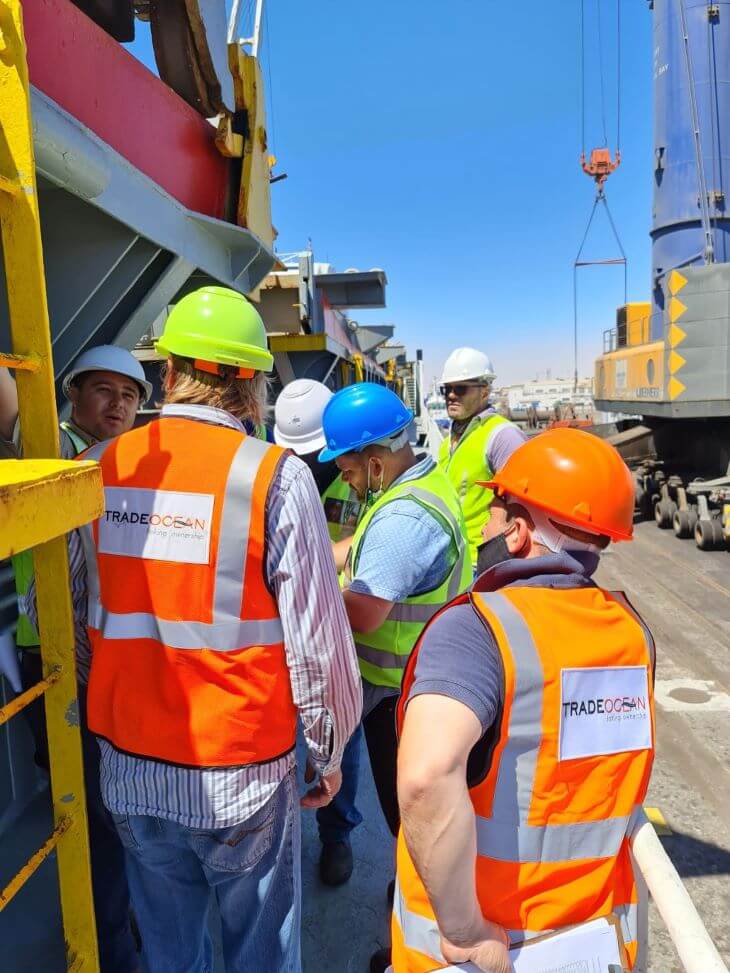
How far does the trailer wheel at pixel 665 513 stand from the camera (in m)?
9.39

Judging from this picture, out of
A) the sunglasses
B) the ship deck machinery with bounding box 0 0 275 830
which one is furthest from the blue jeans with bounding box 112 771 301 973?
the sunglasses

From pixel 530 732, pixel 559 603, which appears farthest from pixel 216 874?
pixel 559 603

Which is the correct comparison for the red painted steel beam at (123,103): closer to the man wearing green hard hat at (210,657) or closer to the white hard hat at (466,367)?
the man wearing green hard hat at (210,657)

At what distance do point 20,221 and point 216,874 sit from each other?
150cm

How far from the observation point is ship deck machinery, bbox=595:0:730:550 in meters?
8.45

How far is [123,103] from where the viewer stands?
233cm

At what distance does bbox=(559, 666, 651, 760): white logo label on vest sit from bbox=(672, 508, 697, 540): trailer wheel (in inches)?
322

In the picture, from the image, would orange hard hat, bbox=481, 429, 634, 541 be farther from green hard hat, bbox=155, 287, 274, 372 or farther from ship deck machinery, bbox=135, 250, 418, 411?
ship deck machinery, bbox=135, 250, 418, 411

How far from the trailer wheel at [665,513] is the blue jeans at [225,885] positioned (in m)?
9.04

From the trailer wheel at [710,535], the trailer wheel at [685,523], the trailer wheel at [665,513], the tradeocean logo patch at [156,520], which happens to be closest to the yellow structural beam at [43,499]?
the tradeocean logo patch at [156,520]

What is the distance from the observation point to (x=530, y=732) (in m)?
1.15

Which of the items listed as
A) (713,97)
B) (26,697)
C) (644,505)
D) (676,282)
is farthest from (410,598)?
(713,97)

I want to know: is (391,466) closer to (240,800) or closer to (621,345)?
(240,800)

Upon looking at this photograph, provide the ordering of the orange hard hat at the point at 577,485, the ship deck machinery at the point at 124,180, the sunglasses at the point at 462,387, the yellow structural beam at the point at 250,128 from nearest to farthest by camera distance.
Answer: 1. the orange hard hat at the point at 577,485
2. the ship deck machinery at the point at 124,180
3. the yellow structural beam at the point at 250,128
4. the sunglasses at the point at 462,387
